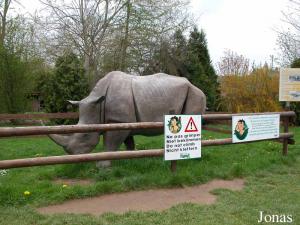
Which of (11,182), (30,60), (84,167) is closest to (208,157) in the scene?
(84,167)

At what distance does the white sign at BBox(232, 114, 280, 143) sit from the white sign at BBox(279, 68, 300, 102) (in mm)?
1540

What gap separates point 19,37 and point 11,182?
14.7 m

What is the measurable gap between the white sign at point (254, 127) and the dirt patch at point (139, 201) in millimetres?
1648

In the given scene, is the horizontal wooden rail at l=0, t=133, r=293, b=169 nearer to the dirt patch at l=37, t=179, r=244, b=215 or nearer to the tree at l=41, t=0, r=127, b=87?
the dirt patch at l=37, t=179, r=244, b=215

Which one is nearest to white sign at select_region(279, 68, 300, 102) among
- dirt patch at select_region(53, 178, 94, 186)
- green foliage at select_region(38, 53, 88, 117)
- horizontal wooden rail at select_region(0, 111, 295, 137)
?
horizontal wooden rail at select_region(0, 111, 295, 137)

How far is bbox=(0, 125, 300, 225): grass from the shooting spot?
5004 millimetres

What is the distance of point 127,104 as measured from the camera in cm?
786

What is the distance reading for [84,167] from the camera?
7.68 m

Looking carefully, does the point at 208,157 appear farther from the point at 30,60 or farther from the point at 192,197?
the point at 30,60

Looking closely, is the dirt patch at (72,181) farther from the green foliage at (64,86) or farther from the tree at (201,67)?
the tree at (201,67)

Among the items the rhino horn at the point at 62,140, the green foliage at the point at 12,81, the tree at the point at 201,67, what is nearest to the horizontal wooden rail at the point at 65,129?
the rhino horn at the point at 62,140

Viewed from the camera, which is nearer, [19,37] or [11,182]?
[11,182]

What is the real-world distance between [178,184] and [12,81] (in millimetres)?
12974

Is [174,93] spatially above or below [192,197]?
above
